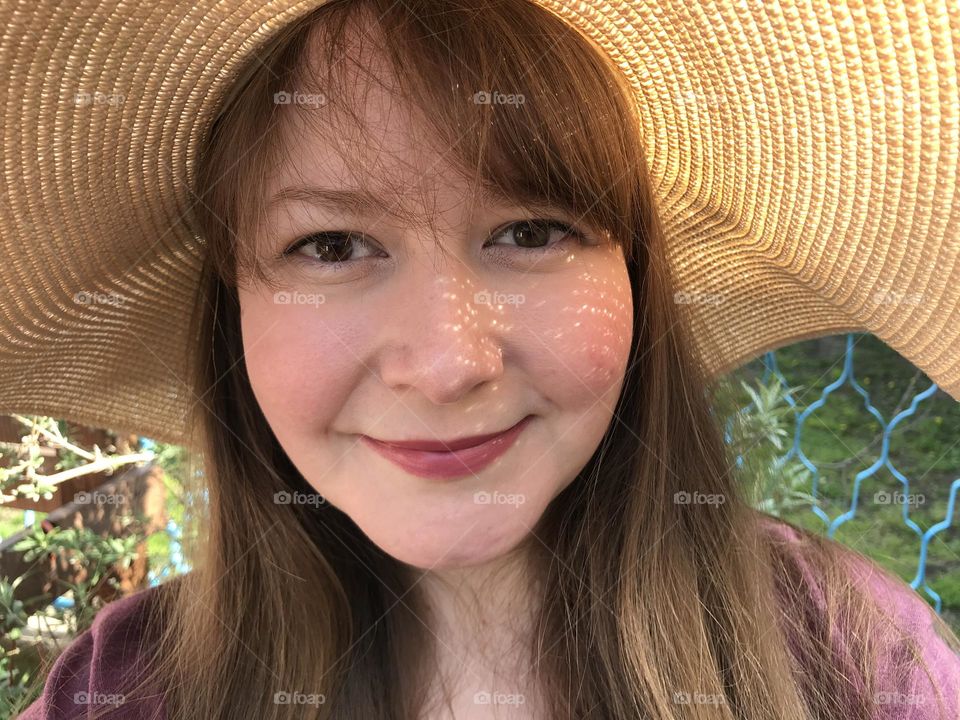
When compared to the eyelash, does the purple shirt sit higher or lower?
lower

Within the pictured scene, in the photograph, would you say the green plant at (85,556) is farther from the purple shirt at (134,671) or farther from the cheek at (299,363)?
the cheek at (299,363)

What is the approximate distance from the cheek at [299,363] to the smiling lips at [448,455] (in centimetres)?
8

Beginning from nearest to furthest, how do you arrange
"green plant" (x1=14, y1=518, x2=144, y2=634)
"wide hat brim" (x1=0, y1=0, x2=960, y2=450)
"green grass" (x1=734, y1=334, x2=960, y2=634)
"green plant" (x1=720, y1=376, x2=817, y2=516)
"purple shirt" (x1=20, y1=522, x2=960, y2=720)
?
1. "wide hat brim" (x1=0, y1=0, x2=960, y2=450)
2. "purple shirt" (x1=20, y1=522, x2=960, y2=720)
3. "green plant" (x1=720, y1=376, x2=817, y2=516)
4. "green plant" (x1=14, y1=518, x2=144, y2=634)
5. "green grass" (x1=734, y1=334, x2=960, y2=634)

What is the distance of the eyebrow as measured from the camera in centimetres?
82

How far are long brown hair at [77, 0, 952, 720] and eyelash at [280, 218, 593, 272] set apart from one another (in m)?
0.02

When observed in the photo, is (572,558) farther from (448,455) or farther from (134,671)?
(134,671)

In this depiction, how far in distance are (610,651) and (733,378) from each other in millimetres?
489

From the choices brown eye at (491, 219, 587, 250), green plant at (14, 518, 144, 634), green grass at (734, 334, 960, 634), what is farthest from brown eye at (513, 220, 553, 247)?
green grass at (734, 334, 960, 634)

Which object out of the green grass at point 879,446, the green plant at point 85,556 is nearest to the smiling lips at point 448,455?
the green plant at point 85,556

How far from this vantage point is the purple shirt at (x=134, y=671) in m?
1.02

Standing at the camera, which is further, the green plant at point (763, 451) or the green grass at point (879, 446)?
the green grass at point (879, 446)

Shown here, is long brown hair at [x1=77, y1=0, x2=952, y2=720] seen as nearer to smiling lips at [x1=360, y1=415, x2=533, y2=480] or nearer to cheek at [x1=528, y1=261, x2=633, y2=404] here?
cheek at [x1=528, y1=261, x2=633, y2=404]

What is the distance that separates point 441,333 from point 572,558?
1.32 feet

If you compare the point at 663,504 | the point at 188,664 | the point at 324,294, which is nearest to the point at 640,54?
the point at 324,294
